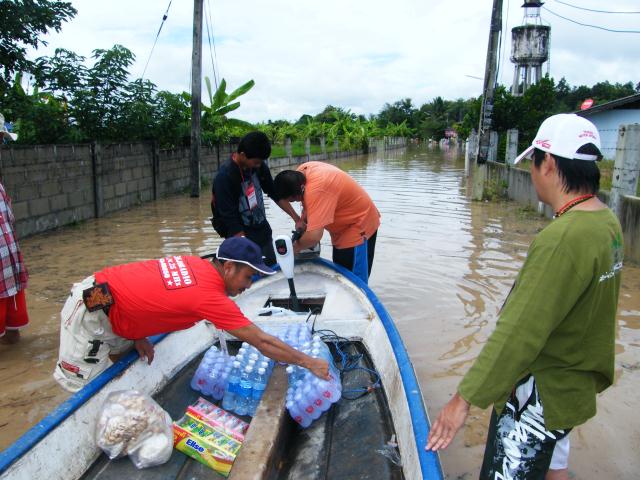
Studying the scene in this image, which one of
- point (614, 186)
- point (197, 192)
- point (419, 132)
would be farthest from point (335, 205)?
point (419, 132)

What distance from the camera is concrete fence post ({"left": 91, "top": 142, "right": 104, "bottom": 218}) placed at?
10047 millimetres

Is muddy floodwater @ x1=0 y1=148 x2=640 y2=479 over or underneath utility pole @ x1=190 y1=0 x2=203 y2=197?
underneath

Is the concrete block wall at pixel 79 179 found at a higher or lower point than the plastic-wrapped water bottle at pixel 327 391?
higher

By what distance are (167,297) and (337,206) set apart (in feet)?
7.20

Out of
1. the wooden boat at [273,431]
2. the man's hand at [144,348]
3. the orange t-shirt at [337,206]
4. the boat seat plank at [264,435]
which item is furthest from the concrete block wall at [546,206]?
the man's hand at [144,348]

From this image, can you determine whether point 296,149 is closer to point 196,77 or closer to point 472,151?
point 472,151

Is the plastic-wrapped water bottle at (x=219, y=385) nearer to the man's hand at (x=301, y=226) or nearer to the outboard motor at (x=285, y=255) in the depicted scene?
the outboard motor at (x=285, y=255)

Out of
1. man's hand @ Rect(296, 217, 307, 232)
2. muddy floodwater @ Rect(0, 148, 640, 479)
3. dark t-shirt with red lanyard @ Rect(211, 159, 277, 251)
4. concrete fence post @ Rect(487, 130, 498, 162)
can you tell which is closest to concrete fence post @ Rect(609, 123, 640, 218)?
muddy floodwater @ Rect(0, 148, 640, 479)

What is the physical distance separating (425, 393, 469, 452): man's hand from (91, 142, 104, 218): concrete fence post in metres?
9.86

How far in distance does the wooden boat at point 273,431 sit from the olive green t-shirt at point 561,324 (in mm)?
521

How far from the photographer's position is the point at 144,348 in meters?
2.93

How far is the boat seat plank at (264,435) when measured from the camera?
219cm

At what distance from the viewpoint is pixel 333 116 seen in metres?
39.0

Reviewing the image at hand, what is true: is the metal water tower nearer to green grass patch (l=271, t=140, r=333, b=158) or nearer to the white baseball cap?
green grass patch (l=271, t=140, r=333, b=158)
